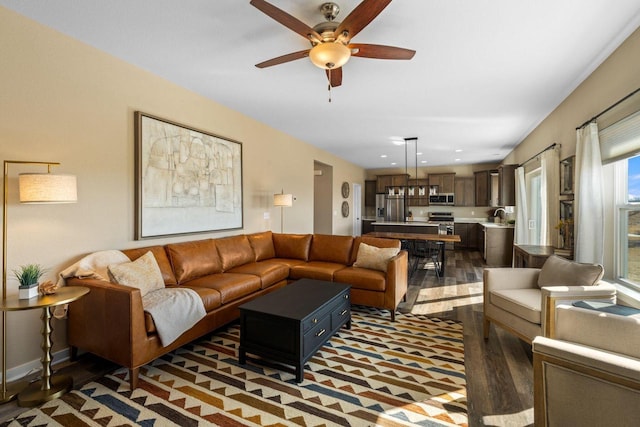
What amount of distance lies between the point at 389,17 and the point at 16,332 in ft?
11.9

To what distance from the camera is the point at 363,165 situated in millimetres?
9664

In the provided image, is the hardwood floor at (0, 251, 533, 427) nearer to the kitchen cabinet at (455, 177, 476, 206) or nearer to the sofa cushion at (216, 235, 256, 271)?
the sofa cushion at (216, 235, 256, 271)

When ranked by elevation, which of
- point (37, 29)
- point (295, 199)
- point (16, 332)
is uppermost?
point (37, 29)

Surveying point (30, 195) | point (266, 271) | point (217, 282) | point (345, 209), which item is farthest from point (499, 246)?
point (30, 195)

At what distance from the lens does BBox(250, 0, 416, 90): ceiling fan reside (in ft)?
5.67

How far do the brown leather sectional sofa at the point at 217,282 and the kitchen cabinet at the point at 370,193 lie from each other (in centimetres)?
636

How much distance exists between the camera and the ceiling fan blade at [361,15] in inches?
64.5

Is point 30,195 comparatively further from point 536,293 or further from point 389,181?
point 389,181

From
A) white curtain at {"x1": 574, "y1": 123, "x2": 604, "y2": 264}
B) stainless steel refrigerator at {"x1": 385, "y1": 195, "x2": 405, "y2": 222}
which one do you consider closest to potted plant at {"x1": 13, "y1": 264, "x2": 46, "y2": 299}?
white curtain at {"x1": 574, "y1": 123, "x2": 604, "y2": 264}

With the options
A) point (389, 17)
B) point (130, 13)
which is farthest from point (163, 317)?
point (389, 17)

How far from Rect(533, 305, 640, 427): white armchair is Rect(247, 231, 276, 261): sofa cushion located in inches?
135

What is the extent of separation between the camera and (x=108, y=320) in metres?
2.11

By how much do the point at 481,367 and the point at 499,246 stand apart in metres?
4.84

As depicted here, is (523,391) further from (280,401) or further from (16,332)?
(16,332)
